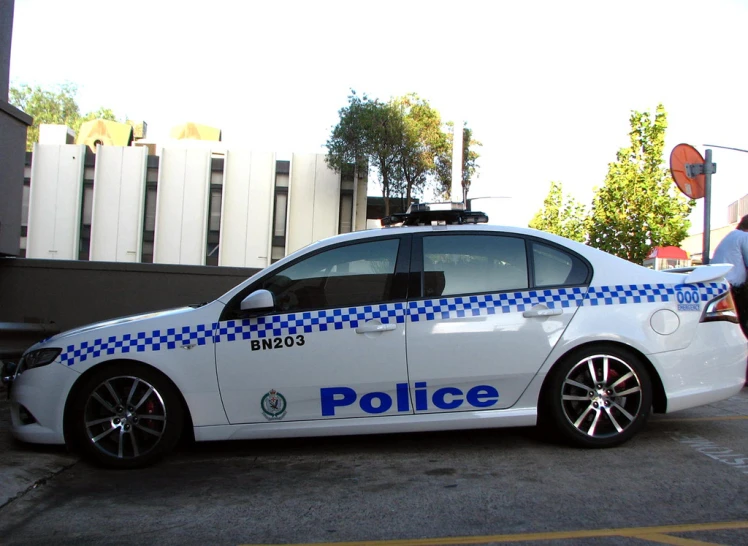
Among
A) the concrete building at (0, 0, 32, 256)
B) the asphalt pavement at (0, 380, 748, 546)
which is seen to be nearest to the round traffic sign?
the asphalt pavement at (0, 380, 748, 546)

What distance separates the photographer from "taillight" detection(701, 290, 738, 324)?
195 inches

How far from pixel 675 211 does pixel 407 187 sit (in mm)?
13089

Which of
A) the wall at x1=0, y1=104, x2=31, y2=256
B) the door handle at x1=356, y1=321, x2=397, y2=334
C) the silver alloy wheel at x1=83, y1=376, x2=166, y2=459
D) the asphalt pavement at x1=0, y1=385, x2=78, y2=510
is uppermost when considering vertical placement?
the wall at x1=0, y1=104, x2=31, y2=256

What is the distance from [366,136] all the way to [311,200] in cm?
433

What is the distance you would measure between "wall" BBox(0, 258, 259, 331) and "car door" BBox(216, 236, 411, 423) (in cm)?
520

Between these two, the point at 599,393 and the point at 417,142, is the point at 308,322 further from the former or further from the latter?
the point at 417,142

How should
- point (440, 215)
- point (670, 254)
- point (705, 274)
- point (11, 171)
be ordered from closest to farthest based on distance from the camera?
point (705, 274) → point (440, 215) → point (11, 171) → point (670, 254)

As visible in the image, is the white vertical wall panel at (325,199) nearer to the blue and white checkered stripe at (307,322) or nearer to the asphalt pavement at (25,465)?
the asphalt pavement at (25,465)

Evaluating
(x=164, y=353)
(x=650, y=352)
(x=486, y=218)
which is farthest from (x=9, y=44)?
(x=650, y=352)

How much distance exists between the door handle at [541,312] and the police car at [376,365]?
0.01 meters

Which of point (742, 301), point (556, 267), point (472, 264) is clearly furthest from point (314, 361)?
point (742, 301)

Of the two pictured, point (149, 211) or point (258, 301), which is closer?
point (258, 301)

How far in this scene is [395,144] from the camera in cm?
3612

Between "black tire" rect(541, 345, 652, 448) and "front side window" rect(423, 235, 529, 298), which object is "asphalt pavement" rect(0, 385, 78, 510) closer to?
"front side window" rect(423, 235, 529, 298)
